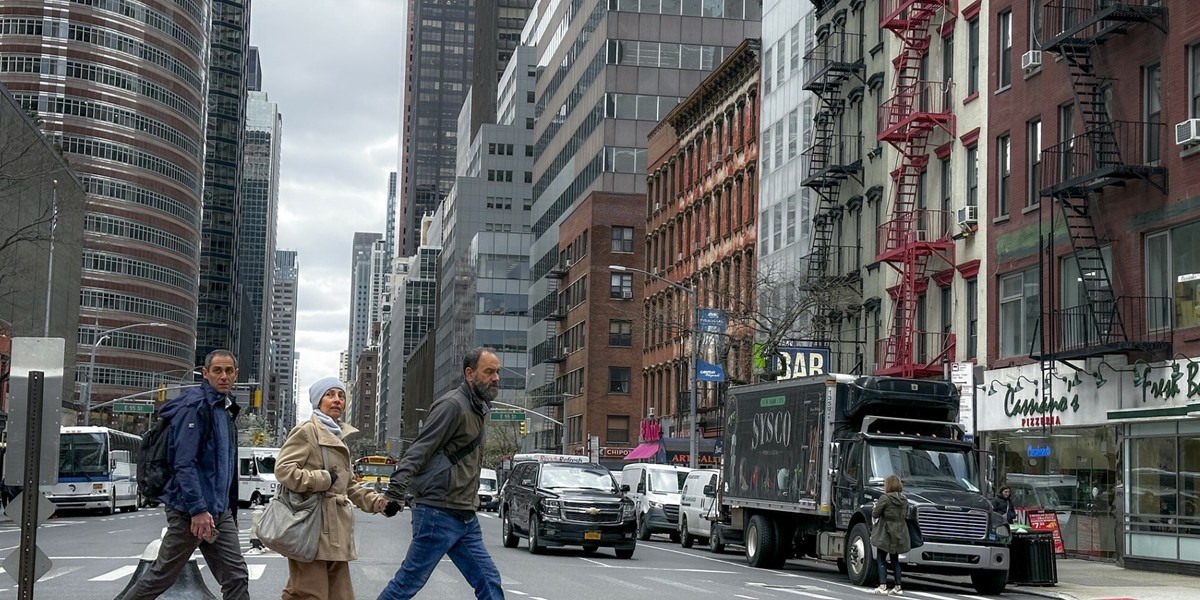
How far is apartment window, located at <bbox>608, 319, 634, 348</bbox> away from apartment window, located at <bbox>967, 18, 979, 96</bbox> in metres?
55.1

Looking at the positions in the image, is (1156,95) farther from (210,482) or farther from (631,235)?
(631,235)

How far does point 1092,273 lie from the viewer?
31.0 meters

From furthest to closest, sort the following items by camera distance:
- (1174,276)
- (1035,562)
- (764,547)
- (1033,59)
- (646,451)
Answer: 1. (646,451)
2. (1033,59)
3. (1174,276)
4. (764,547)
5. (1035,562)

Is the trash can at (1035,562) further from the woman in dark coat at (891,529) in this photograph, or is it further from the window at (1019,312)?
the window at (1019,312)

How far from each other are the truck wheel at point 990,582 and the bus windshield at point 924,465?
4.59ft

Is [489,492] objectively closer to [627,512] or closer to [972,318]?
[972,318]

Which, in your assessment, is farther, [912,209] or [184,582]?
[912,209]

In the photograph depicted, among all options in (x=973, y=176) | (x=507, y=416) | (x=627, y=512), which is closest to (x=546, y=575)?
(x=627, y=512)

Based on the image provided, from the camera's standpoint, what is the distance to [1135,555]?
93.0 feet

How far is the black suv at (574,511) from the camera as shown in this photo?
27625 mm

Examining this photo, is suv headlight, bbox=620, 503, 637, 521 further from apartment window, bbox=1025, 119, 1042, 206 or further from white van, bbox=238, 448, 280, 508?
white van, bbox=238, 448, 280, 508

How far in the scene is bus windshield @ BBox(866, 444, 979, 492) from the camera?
939 inches

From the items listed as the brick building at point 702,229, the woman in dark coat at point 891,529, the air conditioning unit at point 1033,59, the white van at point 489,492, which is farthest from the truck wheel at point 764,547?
the white van at point 489,492

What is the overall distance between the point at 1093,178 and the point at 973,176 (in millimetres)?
8161
